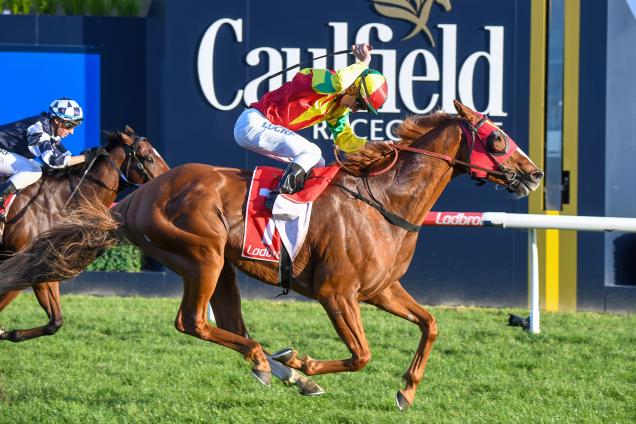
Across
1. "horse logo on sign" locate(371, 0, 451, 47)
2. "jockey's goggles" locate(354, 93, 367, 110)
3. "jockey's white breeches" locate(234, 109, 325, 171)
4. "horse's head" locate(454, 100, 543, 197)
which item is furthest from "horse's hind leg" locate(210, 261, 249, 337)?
"horse logo on sign" locate(371, 0, 451, 47)

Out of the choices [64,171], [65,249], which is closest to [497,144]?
[65,249]

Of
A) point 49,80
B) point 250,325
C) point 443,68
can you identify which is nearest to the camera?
point 250,325

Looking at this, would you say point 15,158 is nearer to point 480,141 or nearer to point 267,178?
point 267,178

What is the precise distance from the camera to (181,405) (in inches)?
218

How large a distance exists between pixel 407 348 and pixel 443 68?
3.33 metres

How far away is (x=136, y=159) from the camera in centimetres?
778

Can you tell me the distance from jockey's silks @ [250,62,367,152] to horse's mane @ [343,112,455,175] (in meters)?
0.25

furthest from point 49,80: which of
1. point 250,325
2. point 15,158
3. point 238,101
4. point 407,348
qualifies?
point 407,348

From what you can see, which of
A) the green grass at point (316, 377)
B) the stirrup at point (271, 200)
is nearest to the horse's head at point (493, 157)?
the stirrup at point (271, 200)

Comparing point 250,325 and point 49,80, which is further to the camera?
point 49,80

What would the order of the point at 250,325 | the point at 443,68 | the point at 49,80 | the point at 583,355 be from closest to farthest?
the point at 583,355 < the point at 250,325 < the point at 443,68 < the point at 49,80

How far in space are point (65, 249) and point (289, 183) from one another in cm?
133

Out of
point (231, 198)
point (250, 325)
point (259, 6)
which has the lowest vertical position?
point (250, 325)

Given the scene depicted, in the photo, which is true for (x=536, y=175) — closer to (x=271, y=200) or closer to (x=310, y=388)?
(x=271, y=200)
